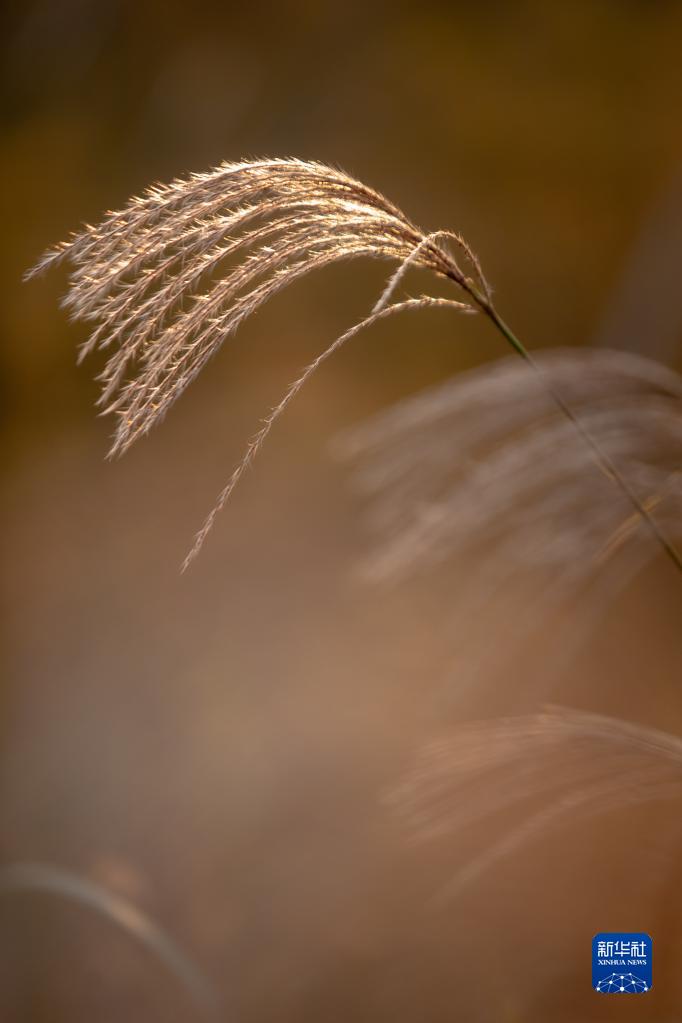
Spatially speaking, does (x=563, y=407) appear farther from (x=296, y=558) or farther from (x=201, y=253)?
(x=296, y=558)

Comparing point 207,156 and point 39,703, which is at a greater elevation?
point 207,156

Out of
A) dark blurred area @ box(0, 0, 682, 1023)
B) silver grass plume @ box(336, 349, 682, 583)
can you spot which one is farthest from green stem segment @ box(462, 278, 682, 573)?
dark blurred area @ box(0, 0, 682, 1023)

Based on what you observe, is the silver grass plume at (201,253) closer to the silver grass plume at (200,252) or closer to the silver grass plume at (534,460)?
the silver grass plume at (200,252)

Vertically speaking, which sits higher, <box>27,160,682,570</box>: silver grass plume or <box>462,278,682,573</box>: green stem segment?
<box>27,160,682,570</box>: silver grass plume

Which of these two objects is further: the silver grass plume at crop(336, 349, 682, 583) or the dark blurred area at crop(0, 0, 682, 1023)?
the dark blurred area at crop(0, 0, 682, 1023)

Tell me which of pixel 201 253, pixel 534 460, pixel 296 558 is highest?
pixel 201 253

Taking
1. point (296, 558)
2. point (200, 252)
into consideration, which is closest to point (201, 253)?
point (200, 252)

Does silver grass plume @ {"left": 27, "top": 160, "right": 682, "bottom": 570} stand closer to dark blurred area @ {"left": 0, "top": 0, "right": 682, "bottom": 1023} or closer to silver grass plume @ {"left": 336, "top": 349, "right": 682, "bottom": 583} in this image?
silver grass plume @ {"left": 336, "top": 349, "right": 682, "bottom": 583}

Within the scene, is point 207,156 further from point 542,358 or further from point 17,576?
point 542,358

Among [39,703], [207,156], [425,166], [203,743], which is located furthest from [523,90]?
[39,703]
